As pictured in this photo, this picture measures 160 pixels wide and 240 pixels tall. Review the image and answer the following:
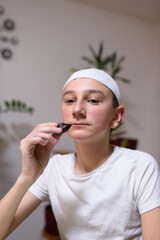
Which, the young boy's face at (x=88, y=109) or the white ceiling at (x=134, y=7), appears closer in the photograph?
the young boy's face at (x=88, y=109)

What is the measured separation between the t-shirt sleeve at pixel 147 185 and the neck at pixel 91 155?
0.16m

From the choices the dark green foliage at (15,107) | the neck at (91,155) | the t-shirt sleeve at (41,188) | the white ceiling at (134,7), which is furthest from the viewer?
the white ceiling at (134,7)

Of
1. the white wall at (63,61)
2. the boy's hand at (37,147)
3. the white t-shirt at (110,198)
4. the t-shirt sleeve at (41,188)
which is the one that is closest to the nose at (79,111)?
the boy's hand at (37,147)

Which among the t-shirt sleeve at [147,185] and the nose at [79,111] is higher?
the nose at [79,111]

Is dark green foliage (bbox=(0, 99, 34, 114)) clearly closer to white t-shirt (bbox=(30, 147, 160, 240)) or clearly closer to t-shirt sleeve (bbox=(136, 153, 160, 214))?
white t-shirt (bbox=(30, 147, 160, 240))

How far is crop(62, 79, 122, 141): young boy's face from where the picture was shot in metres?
0.91

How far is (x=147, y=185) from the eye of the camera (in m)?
0.88

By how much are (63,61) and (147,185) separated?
2.46m

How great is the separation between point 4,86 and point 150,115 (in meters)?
2.21

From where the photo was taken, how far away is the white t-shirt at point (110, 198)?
0.90 metres

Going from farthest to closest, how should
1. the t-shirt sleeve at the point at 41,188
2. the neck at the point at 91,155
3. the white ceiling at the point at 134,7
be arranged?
the white ceiling at the point at 134,7
the t-shirt sleeve at the point at 41,188
the neck at the point at 91,155

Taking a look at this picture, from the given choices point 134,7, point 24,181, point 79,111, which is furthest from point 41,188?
point 134,7

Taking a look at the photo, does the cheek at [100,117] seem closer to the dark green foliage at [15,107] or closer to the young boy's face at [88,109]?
the young boy's face at [88,109]

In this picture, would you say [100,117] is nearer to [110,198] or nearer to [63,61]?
[110,198]
